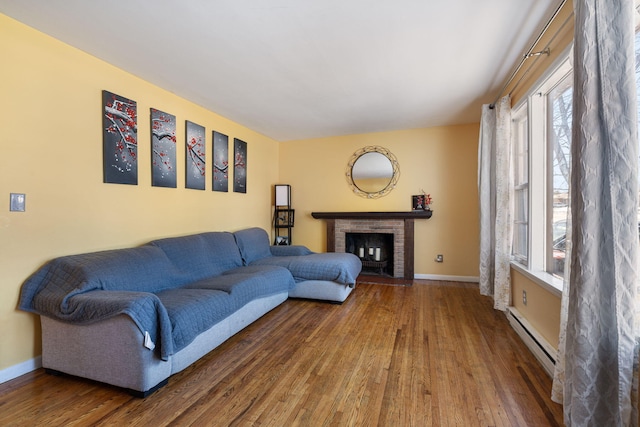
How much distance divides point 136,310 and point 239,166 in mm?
2898

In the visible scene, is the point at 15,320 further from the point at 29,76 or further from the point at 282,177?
the point at 282,177

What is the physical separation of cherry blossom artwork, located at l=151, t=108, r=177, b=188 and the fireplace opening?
9.49ft

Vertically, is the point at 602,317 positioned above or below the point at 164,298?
above

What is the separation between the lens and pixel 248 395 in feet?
5.57

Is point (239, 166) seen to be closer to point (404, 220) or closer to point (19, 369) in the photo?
point (404, 220)

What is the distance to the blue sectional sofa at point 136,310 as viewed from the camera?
1.67m

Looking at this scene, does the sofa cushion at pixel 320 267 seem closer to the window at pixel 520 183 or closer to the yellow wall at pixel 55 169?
the yellow wall at pixel 55 169

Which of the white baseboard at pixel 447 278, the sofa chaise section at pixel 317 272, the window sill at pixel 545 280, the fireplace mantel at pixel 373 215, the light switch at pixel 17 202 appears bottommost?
the white baseboard at pixel 447 278

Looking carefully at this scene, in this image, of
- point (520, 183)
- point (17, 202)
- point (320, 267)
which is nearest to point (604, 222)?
point (520, 183)

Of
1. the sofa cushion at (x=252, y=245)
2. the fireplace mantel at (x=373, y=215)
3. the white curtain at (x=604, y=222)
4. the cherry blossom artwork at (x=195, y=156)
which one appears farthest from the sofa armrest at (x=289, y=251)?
the white curtain at (x=604, y=222)

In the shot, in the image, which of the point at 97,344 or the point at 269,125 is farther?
the point at 269,125

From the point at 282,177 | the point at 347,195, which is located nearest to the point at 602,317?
the point at 347,195

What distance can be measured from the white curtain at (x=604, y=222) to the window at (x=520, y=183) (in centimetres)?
173

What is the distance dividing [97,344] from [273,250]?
2574 millimetres
